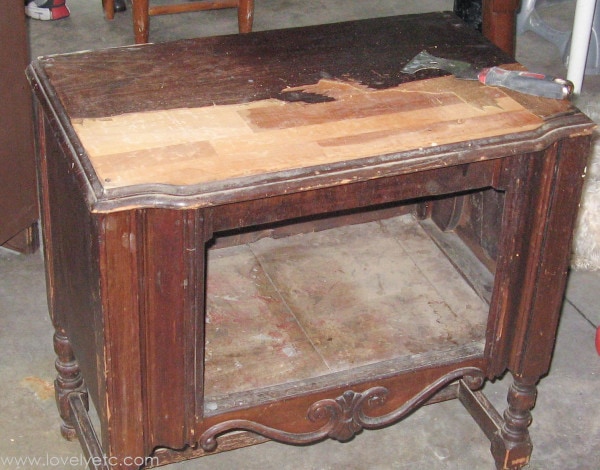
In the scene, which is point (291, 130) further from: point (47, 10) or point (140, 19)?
point (47, 10)

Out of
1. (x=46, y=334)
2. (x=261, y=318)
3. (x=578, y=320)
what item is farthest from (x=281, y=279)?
(x=578, y=320)

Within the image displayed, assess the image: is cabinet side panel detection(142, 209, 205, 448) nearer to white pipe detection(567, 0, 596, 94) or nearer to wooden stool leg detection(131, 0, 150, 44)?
white pipe detection(567, 0, 596, 94)

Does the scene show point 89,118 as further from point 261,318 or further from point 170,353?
point 261,318

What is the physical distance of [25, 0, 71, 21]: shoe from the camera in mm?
3904

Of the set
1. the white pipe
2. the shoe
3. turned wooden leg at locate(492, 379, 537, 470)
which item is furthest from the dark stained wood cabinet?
the shoe

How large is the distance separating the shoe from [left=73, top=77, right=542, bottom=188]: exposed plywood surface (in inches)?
97.8

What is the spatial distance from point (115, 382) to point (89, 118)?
0.41m

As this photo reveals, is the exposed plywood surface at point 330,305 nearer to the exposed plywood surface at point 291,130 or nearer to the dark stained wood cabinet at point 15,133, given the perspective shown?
the exposed plywood surface at point 291,130

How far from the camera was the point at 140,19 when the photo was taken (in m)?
3.46

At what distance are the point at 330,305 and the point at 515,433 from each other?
442mm

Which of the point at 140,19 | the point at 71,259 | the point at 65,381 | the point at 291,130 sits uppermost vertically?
the point at 291,130

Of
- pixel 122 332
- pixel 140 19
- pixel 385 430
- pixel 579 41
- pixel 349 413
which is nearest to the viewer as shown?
pixel 122 332

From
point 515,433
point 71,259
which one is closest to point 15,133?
point 71,259

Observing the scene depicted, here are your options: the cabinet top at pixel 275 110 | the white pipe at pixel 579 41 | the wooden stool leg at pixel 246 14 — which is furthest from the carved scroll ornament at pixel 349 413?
the wooden stool leg at pixel 246 14
